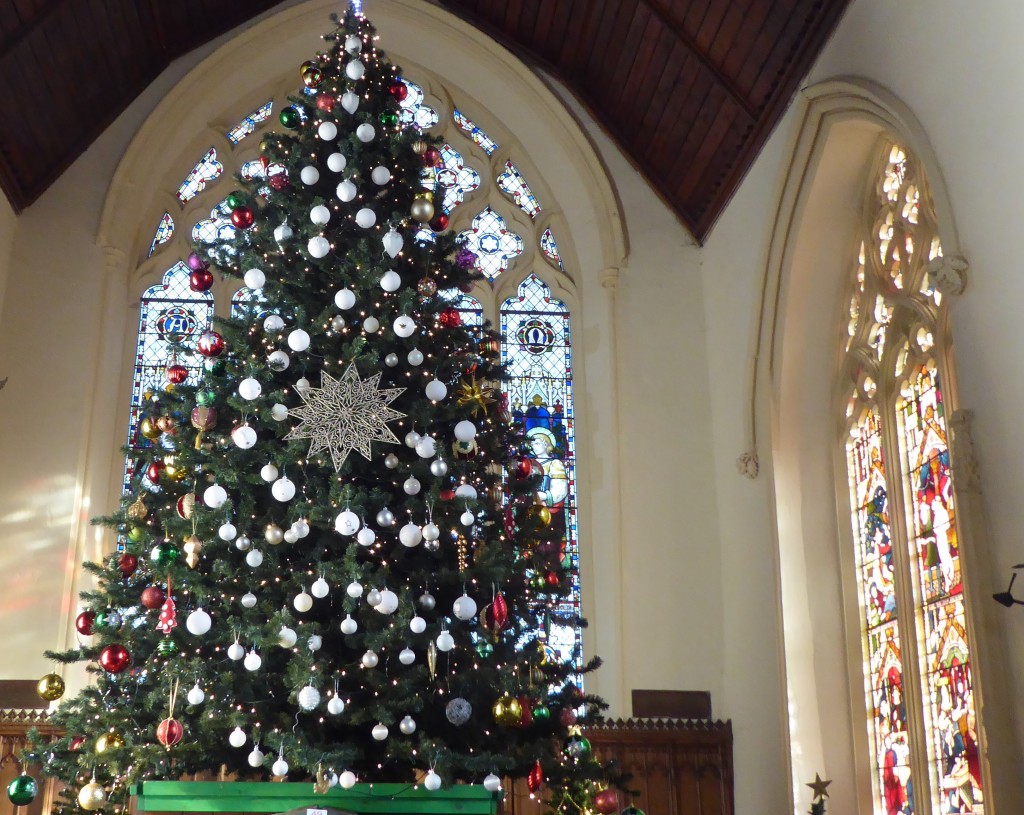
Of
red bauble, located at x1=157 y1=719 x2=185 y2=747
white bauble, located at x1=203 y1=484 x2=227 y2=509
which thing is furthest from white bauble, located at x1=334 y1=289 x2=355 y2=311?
red bauble, located at x1=157 y1=719 x2=185 y2=747

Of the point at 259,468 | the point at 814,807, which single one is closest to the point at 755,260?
the point at 814,807

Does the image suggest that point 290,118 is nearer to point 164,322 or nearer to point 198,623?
point 198,623

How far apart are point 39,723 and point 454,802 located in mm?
3826

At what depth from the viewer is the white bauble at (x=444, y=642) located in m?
4.73

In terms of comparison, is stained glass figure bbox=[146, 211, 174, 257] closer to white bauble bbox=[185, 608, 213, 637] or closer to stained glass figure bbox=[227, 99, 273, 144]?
stained glass figure bbox=[227, 99, 273, 144]

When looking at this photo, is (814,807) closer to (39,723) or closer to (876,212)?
(876,212)

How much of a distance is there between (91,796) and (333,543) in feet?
4.21

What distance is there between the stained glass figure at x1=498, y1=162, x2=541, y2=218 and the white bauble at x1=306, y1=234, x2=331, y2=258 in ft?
14.7

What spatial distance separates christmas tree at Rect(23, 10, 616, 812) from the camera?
15.4 feet

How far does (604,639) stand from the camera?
8.19 metres

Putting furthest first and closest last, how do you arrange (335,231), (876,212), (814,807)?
(876,212) → (814,807) → (335,231)

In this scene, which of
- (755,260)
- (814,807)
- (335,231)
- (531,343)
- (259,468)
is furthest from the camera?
(531,343)

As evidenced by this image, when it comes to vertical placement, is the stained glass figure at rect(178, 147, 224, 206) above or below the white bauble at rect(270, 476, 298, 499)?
above

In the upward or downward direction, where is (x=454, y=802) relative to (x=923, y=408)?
downward
